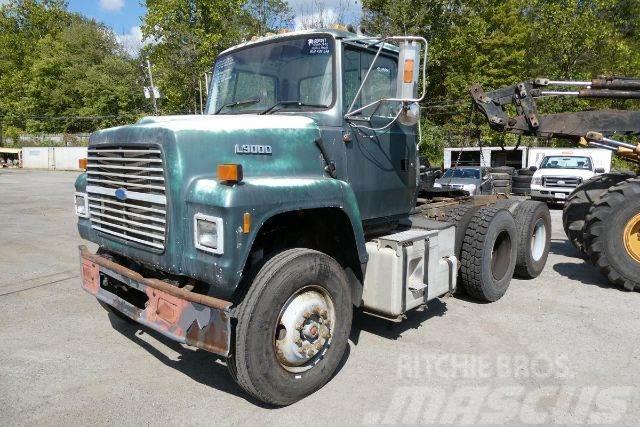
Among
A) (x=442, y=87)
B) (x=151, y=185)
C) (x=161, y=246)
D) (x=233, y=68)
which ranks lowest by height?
(x=161, y=246)

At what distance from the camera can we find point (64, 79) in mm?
53406

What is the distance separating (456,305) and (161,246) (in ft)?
12.5

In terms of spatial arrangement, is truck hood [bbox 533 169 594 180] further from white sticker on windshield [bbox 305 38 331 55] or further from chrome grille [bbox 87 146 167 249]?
chrome grille [bbox 87 146 167 249]

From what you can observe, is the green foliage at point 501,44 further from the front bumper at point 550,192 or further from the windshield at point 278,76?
the windshield at point 278,76

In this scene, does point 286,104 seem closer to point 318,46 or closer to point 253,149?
point 318,46

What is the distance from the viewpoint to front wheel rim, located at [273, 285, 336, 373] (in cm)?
352

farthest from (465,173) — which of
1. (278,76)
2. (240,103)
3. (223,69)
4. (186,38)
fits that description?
(186,38)

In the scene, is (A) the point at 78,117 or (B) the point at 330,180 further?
(A) the point at 78,117

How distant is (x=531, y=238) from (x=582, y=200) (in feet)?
4.53

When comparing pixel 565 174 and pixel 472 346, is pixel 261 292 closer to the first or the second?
pixel 472 346

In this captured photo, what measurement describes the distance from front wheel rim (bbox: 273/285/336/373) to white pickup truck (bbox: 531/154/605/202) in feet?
46.7

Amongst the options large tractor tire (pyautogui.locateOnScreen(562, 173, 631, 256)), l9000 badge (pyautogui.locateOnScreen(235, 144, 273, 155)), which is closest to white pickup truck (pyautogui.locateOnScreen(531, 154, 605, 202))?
large tractor tire (pyautogui.locateOnScreen(562, 173, 631, 256))

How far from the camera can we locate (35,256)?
26.8 ft

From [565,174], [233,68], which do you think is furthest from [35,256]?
[565,174]
